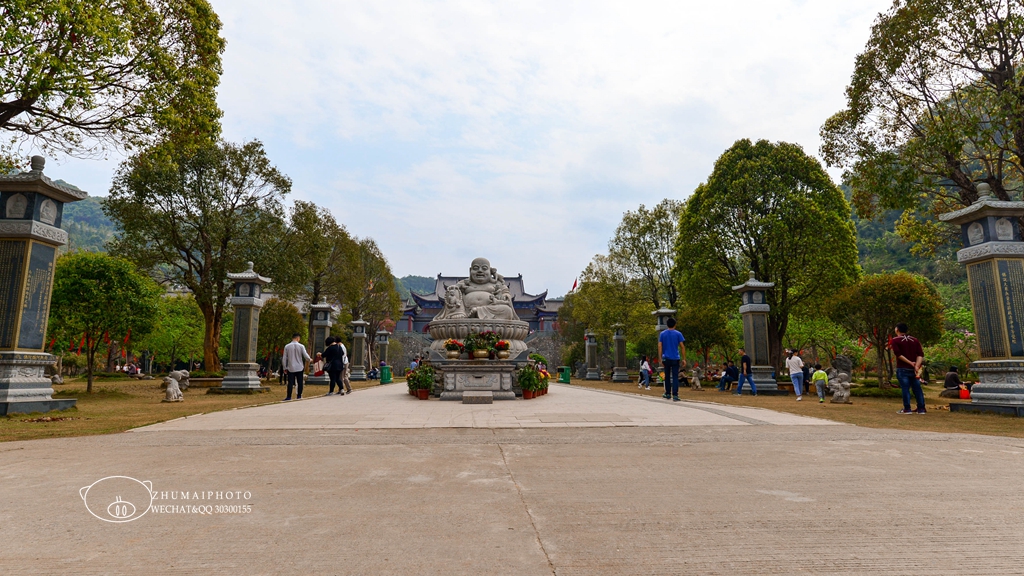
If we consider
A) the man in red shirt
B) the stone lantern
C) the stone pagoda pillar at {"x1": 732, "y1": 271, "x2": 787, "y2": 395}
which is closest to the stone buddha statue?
the stone pagoda pillar at {"x1": 732, "y1": 271, "x2": 787, "y2": 395}

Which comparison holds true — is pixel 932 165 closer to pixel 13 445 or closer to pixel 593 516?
pixel 593 516

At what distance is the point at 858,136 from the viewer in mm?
13758

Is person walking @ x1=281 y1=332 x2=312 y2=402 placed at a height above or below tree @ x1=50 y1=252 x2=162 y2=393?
below

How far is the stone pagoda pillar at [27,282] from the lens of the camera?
804 centimetres

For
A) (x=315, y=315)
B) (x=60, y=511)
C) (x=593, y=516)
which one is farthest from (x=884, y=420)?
(x=315, y=315)

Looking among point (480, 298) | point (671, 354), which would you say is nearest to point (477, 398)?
point (671, 354)

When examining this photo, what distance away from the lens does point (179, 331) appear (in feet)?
92.6

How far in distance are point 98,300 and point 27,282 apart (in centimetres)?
442

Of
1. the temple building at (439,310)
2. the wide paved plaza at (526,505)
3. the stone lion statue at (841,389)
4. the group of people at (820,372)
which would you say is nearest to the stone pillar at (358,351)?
the group of people at (820,372)

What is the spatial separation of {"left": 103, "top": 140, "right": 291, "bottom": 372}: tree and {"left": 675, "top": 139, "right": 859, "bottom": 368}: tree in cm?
1542

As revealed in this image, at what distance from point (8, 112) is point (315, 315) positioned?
13.0m

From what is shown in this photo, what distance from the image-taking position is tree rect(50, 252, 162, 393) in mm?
12297

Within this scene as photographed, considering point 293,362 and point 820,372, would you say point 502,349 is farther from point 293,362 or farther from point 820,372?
point 820,372

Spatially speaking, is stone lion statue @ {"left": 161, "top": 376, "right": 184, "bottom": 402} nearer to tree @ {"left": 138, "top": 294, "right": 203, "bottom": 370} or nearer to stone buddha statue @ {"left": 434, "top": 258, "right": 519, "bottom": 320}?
stone buddha statue @ {"left": 434, "top": 258, "right": 519, "bottom": 320}
